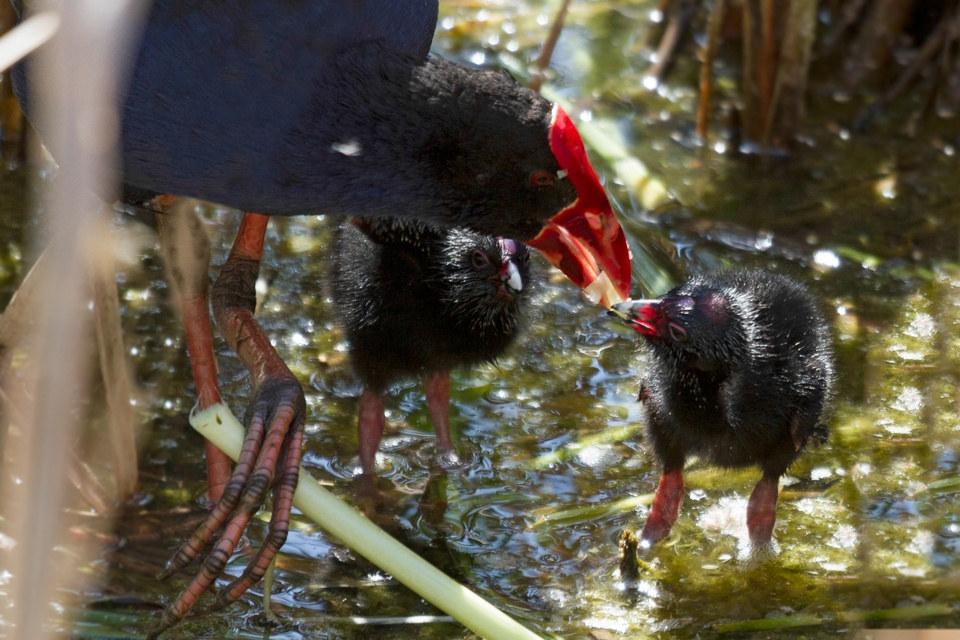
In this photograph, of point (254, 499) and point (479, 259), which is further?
point (479, 259)

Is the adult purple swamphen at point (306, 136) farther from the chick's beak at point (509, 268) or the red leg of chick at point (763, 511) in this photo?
the red leg of chick at point (763, 511)

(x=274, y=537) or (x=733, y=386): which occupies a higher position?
(x=733, y=386)

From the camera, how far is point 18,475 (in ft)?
9.37

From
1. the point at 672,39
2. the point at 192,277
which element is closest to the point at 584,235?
the point at 192,277

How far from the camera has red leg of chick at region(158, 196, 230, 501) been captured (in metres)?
2.90

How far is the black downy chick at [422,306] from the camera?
2.76m

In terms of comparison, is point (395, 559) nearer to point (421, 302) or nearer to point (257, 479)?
point (257, 479)

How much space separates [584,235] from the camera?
8.39 feet

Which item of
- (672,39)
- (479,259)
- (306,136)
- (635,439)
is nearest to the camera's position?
(306,136)

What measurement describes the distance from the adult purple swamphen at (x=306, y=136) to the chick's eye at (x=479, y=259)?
23cm

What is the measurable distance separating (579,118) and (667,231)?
0.59 m

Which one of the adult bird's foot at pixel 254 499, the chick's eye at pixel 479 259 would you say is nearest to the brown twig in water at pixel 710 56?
the chick's eye at pixel 479 259

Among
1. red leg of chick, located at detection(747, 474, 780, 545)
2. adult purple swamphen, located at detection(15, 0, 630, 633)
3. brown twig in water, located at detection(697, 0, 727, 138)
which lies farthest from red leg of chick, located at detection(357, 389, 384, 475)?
brown twig in water, located at detection(697, 0, 727, 138)

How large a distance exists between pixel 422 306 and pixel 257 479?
61 cm
